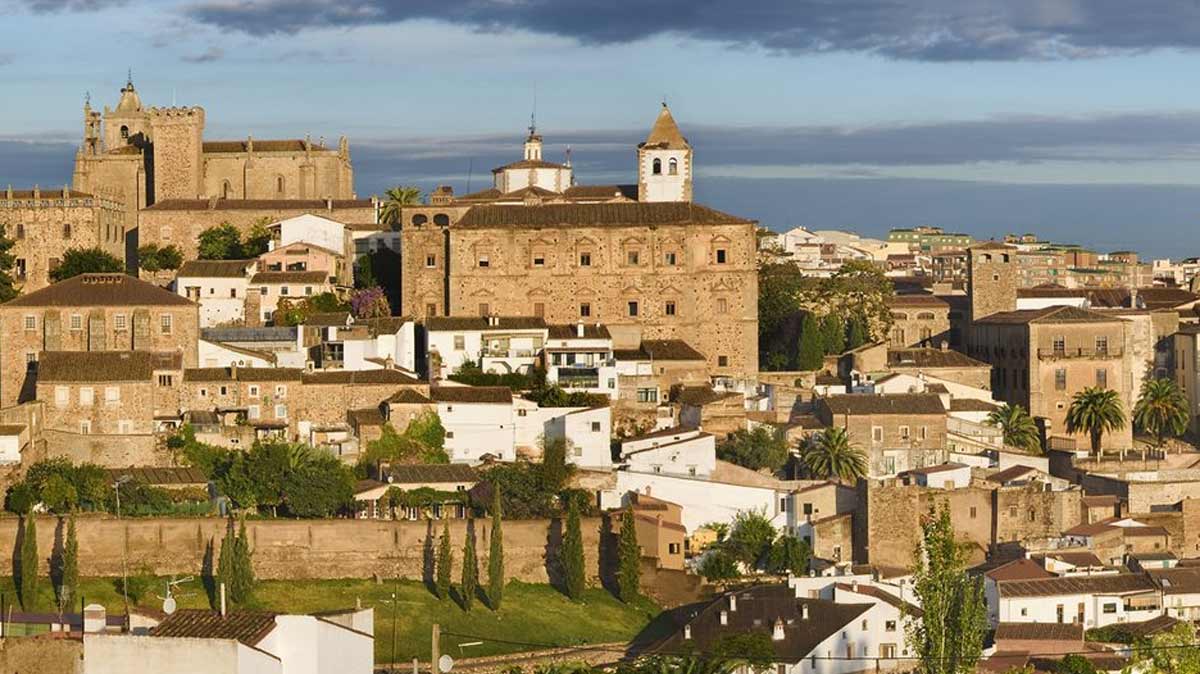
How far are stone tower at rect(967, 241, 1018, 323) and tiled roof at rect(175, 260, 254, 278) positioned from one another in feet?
64.3

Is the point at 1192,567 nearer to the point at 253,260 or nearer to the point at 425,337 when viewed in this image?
the point at 425,337

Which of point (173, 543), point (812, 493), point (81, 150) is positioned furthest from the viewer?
point (81, 150)

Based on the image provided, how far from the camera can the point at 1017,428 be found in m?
59.1

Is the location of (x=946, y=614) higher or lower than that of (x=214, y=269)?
lower

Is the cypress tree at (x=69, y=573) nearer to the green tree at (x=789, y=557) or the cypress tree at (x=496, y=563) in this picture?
the cypress tree at (x=496, y=563)

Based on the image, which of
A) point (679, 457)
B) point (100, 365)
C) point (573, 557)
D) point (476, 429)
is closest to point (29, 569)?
point (100, 365)

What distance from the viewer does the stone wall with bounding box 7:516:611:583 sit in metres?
49.3

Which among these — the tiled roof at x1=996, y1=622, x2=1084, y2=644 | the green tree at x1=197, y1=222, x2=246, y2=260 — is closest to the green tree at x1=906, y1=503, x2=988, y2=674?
the tiled roof at x1=996, y1=622, x2=1084, y2=644

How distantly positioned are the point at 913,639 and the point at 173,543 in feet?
54.4

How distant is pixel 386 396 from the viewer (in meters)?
55.2

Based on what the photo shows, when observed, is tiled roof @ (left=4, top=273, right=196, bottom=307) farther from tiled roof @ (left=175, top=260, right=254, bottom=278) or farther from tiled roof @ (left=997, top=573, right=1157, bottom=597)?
tiled roof @ (left=997, top=573, right=1157, bottom=597)

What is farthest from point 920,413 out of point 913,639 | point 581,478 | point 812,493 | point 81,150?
point 81,150

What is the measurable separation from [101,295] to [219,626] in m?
27.5

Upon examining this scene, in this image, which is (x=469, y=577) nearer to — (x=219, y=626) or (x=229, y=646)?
(x=219, y=626)
